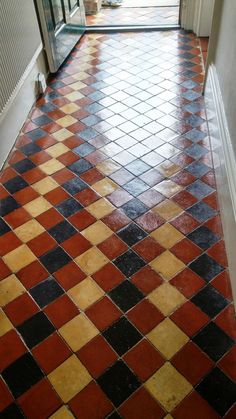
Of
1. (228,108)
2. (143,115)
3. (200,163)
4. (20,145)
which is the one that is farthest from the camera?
(143,115)

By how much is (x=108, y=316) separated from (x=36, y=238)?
0.57 metres

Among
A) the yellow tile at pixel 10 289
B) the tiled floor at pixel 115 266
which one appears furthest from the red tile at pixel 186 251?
the yellow tile at pixel 10 289

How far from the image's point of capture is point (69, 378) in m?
1.31

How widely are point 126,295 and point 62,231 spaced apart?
1.63 feet

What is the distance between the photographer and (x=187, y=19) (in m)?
3.48

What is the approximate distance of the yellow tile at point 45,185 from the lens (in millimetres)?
2041

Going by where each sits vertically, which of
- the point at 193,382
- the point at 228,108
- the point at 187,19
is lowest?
the point at 193,382

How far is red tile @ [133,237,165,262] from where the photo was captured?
1.68 metres

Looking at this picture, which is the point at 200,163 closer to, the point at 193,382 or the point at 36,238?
the point at 36,238

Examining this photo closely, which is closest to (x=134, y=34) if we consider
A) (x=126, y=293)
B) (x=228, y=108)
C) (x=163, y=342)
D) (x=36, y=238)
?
(x=228, y=108)

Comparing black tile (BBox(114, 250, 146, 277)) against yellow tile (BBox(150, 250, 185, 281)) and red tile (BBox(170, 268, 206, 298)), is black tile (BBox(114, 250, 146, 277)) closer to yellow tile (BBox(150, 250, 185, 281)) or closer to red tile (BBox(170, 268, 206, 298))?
yellow tile (BBox(150, 250, 185, 281))

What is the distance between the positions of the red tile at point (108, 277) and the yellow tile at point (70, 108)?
1.42 metres

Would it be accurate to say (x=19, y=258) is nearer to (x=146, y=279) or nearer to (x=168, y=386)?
(x=146, y=279)

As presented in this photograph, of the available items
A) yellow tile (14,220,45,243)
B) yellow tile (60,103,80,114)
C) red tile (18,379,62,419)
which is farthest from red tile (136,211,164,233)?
yellow tile (60,103,80,114)
